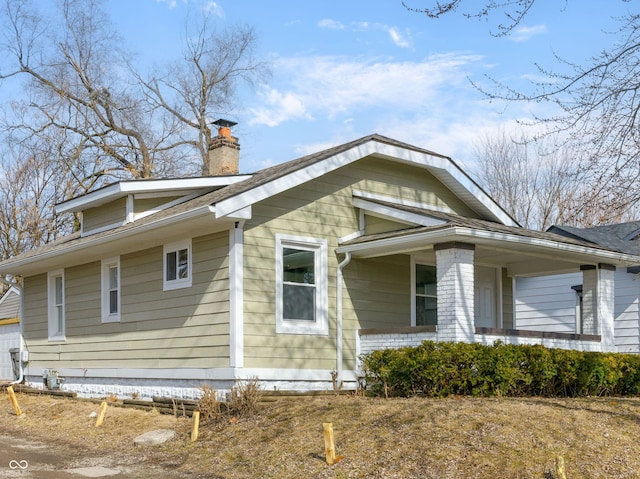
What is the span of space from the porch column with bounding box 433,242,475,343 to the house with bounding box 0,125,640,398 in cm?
2

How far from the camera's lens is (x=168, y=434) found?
41.2 ft

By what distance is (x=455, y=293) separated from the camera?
45.0 ft

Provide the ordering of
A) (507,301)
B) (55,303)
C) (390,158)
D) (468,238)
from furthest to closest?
(55,303), (507,301), (390,158), (468,238)

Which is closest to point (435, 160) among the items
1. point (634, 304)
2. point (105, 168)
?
A: point (634, 304)

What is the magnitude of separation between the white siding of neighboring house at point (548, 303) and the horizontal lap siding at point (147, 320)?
1058cm

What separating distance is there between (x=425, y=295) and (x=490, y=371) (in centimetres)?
430

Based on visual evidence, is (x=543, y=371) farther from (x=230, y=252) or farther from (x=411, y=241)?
(x=230, y=252)

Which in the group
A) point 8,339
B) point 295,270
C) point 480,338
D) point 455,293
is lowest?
point 8,339

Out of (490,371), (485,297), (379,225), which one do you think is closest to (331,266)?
(379,225)

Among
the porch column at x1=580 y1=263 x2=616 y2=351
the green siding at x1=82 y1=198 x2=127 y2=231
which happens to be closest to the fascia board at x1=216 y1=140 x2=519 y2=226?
the porch column at x1=580 y1=263 x2=616 y2=351

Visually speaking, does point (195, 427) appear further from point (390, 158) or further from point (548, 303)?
point (548, 303)

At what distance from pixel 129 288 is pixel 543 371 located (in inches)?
333

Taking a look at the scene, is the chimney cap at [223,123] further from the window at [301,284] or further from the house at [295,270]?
the window at [301,284]

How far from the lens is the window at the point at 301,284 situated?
14.4 meters
